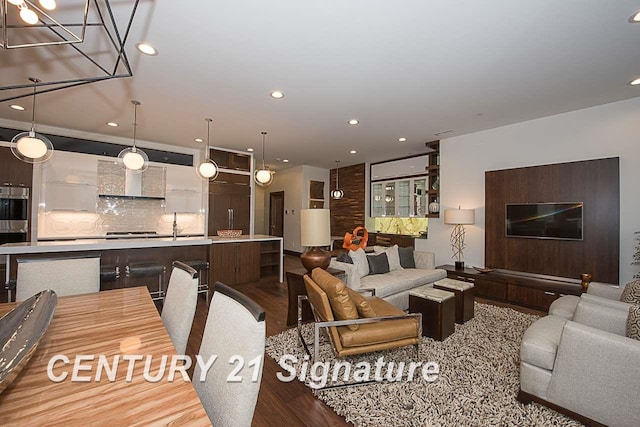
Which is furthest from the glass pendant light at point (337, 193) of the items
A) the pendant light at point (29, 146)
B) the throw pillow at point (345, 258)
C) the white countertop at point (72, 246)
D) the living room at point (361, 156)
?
the pendant light at point (29, 146)

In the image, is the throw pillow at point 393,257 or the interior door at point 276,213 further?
the interior door at point 276,213

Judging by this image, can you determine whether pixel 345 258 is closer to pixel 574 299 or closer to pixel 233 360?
pixel 574 299

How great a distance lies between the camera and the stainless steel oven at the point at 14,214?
14.5 feet

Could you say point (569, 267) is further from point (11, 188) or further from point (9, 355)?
point (11, 188)

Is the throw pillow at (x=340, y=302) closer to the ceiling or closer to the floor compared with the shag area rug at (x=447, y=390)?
A: closer to the ceiling

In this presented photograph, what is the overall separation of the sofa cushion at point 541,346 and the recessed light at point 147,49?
4.00 m

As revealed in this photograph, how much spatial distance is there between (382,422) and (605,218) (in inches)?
169

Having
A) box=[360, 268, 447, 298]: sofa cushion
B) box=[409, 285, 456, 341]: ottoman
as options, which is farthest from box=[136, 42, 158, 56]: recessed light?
box=[409, 285, 456, 341]: ottoman

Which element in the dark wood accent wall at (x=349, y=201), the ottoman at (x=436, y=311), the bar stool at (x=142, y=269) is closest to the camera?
the ottoman at (x=436, y=311)

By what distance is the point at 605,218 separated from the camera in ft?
12.4

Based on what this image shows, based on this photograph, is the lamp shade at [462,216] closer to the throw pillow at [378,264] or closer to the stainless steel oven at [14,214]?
the throw pillow at [378,264]

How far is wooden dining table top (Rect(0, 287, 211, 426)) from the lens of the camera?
810mm

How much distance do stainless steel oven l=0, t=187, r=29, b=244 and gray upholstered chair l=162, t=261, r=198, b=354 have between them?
488 cm

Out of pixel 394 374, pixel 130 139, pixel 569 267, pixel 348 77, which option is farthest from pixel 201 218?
pixel 569 267
